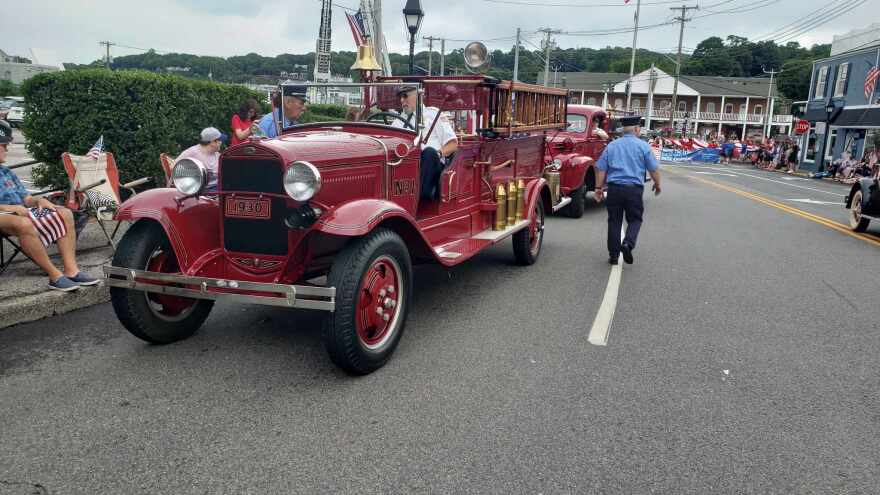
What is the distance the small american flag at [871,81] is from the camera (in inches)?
1106

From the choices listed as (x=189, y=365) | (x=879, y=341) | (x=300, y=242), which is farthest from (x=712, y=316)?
(x=189, y=365)

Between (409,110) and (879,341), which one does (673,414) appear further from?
(409,110)

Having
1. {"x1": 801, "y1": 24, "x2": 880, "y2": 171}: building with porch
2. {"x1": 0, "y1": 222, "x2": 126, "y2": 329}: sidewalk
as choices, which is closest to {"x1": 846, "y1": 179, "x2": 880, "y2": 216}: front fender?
{"x1": 0, "y1": 222, "x2": 126, "y2": 329}: sidewalk

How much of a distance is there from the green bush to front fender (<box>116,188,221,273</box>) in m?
4.31

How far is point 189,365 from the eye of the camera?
4.18 meters

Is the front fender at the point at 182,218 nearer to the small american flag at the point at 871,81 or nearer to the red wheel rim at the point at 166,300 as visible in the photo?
the red wheel rim at the point at 166,300

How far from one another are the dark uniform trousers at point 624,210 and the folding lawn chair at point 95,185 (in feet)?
16.8

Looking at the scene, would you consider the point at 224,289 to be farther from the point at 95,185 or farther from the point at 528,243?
the point at 528,243

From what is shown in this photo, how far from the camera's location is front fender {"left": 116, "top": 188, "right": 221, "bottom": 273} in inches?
168

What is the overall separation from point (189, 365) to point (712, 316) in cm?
429

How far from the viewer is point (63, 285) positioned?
518cm

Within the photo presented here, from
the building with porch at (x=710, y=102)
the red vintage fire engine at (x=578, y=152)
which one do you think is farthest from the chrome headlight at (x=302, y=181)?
the building with porch at (x=710, y=102)

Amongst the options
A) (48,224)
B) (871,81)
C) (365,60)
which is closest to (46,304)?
(48,224)

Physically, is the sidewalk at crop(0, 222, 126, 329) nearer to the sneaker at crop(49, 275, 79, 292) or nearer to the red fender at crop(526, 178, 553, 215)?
the sneaker at crop(49, 275, 79, 292)
